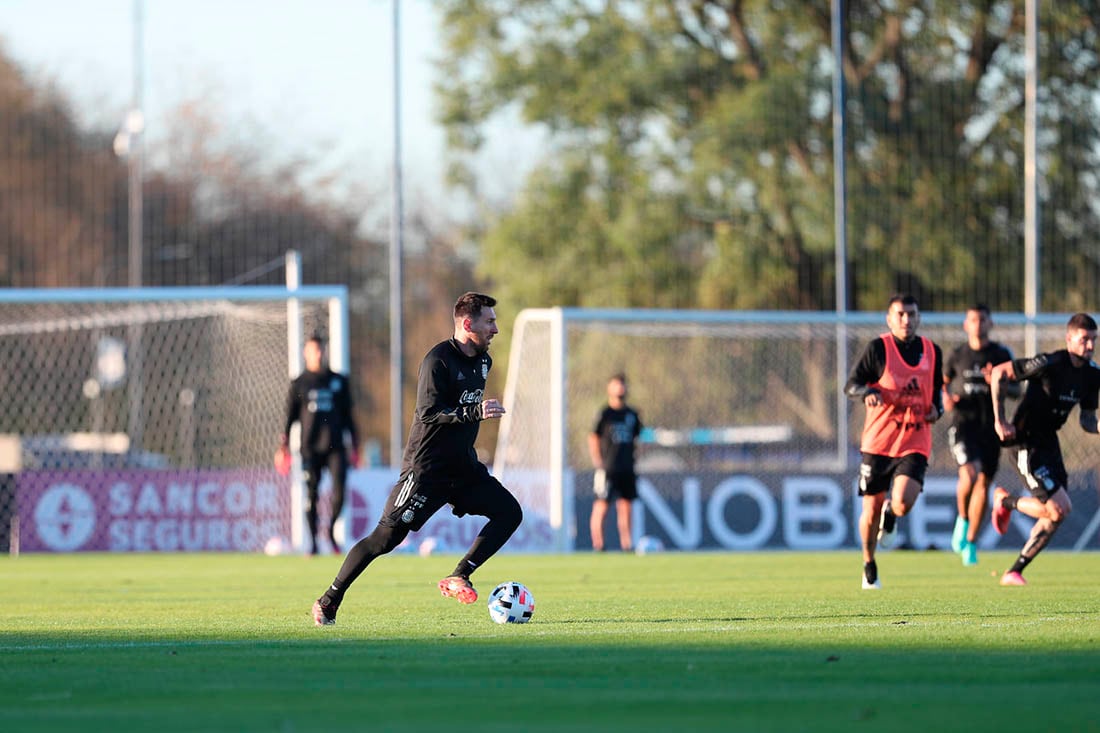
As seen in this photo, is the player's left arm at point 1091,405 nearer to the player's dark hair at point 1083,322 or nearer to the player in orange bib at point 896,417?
the player's dark hair at point 1083,322

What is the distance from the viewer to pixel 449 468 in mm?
10539

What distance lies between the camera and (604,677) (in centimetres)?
775

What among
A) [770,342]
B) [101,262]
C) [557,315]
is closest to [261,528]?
[557,315]

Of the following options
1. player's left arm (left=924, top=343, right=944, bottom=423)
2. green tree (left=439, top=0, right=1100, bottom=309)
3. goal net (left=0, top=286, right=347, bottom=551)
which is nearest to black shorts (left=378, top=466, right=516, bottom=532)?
player's left arm (left=924, top=343, right=944, bottom=423)

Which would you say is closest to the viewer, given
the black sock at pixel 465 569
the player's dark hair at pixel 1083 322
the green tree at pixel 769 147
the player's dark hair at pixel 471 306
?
the player's dark hair at pixel 471 306

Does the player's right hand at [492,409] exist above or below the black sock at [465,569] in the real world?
above

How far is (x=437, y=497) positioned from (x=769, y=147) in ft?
90.8

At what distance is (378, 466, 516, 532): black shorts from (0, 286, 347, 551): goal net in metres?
12.2

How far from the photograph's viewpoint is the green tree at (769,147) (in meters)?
34.5

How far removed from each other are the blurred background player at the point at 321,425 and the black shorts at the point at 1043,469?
28.7ft

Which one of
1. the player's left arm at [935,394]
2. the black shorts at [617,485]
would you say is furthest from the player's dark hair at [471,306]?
the black shorts at [617,485]

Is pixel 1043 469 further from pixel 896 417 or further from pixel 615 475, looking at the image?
pixel 615 475

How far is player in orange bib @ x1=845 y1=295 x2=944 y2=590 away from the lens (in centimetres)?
1312

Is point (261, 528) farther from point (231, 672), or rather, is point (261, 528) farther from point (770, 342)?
point (231, 672)
